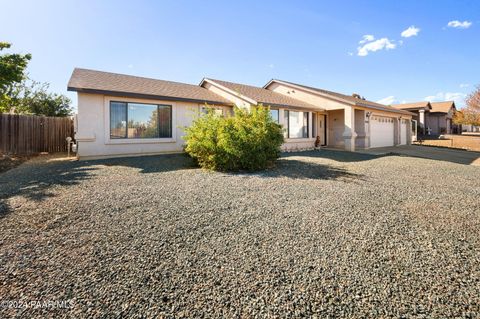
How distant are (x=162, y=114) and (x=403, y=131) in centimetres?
2291

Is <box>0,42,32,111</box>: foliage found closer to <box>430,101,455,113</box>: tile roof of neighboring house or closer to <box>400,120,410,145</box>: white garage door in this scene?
<box>400,120,410,145</box>: white garage door

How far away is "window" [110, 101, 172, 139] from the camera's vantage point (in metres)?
11.3

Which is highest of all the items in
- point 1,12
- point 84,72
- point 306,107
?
point 1,12

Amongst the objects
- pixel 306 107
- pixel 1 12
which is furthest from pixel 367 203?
pixel 1 12

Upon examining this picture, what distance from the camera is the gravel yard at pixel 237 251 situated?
2.22m

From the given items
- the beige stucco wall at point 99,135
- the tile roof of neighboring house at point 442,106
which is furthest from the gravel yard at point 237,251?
the tile roof of neighboring house at point 442,106

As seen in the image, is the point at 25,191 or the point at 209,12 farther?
the point at 209,12

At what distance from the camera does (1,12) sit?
434 inches

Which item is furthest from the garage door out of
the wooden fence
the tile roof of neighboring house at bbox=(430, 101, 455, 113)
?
the tile roof of neighboring house at bbox=(430, 101, 455, 113)

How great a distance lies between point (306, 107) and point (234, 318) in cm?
1585

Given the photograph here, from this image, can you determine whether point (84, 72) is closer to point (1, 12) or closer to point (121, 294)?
point (1, 12)

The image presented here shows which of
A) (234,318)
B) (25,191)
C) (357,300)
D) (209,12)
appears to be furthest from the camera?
(209,12)

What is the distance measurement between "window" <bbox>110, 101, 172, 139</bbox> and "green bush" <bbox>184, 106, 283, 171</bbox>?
384cm

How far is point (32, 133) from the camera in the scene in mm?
13336
